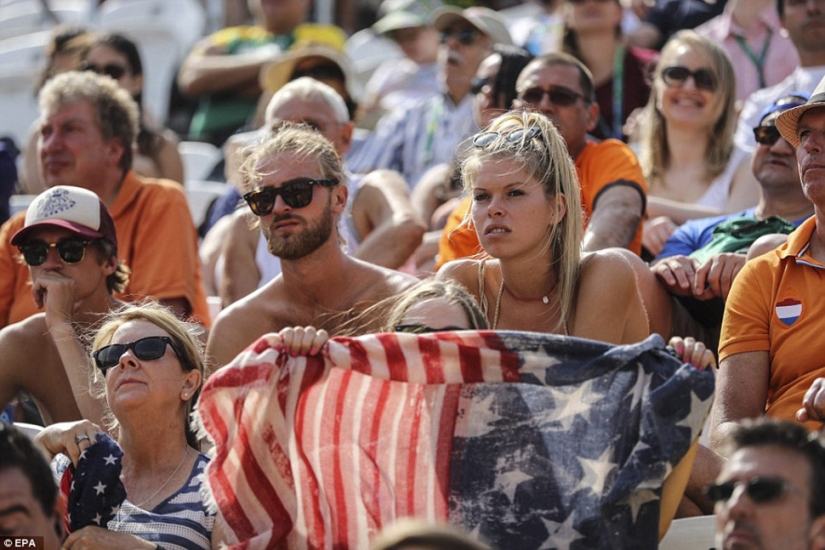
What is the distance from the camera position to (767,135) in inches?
219

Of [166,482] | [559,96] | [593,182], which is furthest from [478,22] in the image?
[166,482]

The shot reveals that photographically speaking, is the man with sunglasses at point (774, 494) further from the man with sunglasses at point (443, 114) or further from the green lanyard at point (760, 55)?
the green lanyard at point (760, 55)

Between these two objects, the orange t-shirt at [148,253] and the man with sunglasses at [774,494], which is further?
the orange t-shirt at [148,253]

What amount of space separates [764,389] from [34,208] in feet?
9.10

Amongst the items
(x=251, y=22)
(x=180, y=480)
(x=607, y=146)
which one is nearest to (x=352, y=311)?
(x=180, y=480)

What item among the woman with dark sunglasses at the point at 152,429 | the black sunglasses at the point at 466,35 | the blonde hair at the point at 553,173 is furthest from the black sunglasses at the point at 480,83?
the woman with dark sunglasses at the point at 152,429

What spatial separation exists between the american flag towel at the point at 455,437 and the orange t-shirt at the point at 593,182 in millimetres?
1747

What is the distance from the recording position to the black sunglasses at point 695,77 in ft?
21.0

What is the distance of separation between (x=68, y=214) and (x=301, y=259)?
91 cm

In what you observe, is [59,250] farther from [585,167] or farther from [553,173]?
[585,167]

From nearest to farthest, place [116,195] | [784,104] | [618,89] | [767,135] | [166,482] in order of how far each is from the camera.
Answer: [166,482] → [784,104] → [767,135] → [116,195] → [618,89]

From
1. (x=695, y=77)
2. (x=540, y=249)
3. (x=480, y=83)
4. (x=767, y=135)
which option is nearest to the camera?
(x=540, y=249)

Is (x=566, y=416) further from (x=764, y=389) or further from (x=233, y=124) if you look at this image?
(x=233, y=124)

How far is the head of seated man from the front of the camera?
3.21 m
